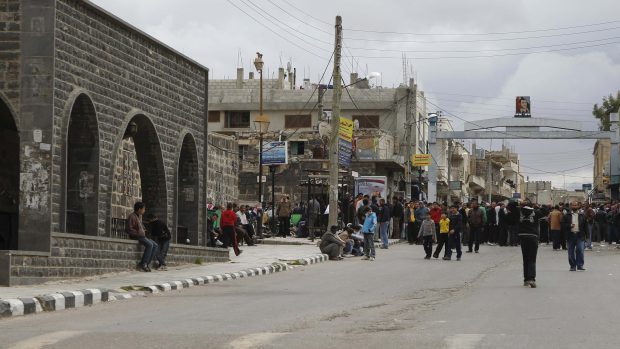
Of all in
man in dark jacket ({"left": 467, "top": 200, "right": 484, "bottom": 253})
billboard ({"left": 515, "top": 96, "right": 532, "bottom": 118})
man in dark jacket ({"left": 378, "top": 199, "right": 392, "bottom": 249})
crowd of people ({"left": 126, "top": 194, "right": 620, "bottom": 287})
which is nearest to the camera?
crowd of people ({"left": 126, "top": 194, "right": 620, "bottom": 287})

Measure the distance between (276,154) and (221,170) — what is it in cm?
313

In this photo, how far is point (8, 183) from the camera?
74.9 ft

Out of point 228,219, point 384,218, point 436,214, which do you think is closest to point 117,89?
point 228,219

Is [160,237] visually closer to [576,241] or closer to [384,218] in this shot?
[576,241]

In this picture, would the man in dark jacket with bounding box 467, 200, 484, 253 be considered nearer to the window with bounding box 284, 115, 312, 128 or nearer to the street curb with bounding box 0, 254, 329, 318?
the street curb with bounding box 0, 254, 329, 318

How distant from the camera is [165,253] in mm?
23625

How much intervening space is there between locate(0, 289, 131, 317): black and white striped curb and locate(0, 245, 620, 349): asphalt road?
32cm

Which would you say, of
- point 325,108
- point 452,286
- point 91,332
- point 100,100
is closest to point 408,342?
point 91,332

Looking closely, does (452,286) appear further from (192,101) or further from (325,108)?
(325,108)

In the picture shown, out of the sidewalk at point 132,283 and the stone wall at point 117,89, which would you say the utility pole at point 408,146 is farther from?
the stone wall at point 117,89

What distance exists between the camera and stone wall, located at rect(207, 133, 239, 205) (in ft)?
149

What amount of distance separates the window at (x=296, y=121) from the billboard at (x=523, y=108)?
61.1 ft

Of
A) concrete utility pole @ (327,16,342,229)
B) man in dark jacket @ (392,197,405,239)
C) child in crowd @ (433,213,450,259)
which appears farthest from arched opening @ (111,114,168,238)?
man in dark jacket @ (392,197,405,239)

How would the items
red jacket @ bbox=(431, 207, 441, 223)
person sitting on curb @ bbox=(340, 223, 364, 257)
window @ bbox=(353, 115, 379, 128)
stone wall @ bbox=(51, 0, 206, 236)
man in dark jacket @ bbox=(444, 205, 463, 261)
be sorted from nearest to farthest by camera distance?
stone wall @ bbox=(51, 0, 206, 236) → man in dark jacket @ bbox=(444, 205, 463, 261) → person sitting on curb @ bbox=(340, 223, 364, 257) → red jacket @ bbox=(431, 207, 441, 223) → window @ bbox=(353, 115, 379, 128)
